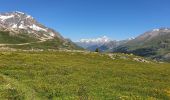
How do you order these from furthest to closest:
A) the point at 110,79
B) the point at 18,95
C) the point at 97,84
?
1. the point at 110,79
2. the point at 97,84
3. the point at 18,95

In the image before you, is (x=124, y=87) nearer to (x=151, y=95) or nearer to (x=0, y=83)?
(x=151, y=95)

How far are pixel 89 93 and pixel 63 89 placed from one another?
3.18 metres

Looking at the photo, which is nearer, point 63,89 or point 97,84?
point 63,89

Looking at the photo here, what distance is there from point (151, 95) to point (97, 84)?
7.78 metres

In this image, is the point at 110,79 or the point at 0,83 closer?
the point at 0,83

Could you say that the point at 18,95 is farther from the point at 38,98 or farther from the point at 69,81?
the point at 69,81

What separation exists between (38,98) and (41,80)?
35.5 ft

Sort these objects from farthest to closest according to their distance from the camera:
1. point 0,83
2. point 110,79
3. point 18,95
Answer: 1. point 110,79
2. point 0,83
3. point 18,95

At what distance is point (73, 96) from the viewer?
32.1 metres

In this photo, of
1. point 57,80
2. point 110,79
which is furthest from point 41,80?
point 110,79

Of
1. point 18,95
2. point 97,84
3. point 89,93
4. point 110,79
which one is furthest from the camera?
point 110,79

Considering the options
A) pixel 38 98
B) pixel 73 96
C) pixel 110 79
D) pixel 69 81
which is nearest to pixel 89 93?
pixel 73 96

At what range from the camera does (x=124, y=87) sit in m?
39.6

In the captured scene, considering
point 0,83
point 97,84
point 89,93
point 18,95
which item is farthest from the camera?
point 97,84
